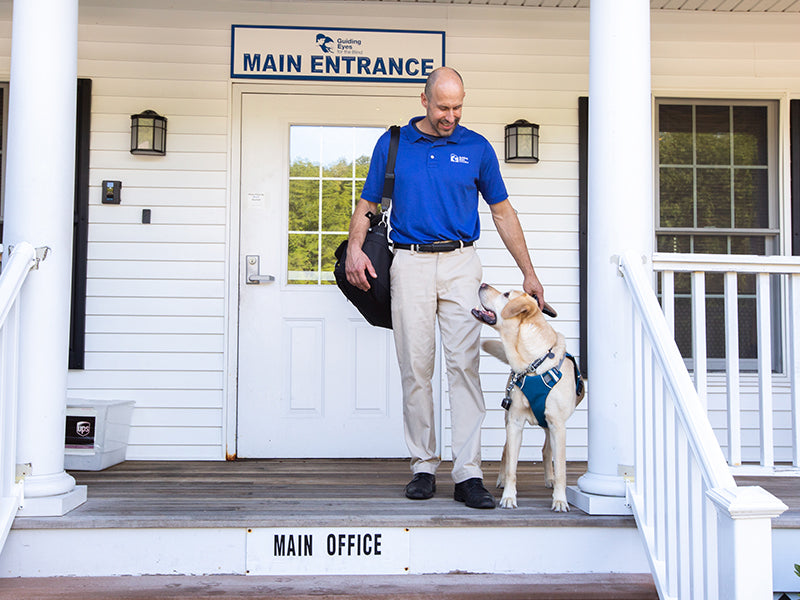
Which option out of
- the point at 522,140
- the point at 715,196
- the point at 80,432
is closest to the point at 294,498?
the point at 80,432

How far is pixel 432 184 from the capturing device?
3178 millimetres

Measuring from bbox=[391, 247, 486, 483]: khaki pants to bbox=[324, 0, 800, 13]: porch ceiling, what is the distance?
2.19m

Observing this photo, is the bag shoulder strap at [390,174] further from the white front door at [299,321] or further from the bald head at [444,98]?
the white front door at [299,321]

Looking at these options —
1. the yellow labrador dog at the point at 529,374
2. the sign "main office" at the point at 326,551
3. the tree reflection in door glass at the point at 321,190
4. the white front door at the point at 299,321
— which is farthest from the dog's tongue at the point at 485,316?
the tree reflection in door glass at the point at 321,190

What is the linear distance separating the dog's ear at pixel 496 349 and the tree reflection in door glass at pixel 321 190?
1.56m

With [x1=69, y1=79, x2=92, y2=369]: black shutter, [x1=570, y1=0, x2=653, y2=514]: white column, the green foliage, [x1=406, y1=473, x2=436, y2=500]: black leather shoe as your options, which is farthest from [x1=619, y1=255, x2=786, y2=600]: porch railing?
[x1=69, y1=79, x2=92, y2=369]: black shutter

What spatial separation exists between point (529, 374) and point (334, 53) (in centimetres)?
262

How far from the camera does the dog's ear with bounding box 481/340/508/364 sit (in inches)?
125

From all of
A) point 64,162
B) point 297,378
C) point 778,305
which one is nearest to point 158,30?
point 64,162

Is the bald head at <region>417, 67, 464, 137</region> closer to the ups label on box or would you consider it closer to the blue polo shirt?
the blue polo shirt

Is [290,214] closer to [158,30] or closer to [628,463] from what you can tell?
[158,30]

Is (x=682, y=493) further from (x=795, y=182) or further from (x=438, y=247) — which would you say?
(x=795, y=182)

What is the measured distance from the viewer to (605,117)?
9.93 ft

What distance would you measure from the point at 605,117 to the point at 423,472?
1.70 m
